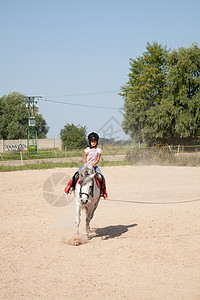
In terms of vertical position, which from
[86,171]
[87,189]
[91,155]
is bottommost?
[87,189]

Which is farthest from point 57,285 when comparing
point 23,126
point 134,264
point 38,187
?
point 23,126

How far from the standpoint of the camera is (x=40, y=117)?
6962cm

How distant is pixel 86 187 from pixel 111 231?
2.12 meters

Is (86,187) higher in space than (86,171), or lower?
lower

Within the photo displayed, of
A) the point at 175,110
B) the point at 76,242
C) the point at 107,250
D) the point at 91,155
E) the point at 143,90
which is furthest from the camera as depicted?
the point at 143,90

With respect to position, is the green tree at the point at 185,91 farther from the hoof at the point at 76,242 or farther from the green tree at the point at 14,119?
the green tree at the point at 14,119

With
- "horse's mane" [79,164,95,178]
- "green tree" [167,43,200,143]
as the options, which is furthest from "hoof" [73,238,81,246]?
"green tree" [167,43,200,143]

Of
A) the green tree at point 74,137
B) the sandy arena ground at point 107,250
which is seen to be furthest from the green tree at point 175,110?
the sandy arena ground at point 107,250

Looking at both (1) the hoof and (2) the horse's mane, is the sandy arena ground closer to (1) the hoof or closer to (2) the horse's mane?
(1) the hoof

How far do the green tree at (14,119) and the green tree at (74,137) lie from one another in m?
15.9

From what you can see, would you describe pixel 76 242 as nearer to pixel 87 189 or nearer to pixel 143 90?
pixel 87 189

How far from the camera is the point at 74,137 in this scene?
1977 inches

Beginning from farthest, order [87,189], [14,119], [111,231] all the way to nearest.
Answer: [14,119]
[111,231]
[87,189]

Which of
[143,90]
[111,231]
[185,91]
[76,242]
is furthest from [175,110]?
[76,242]
